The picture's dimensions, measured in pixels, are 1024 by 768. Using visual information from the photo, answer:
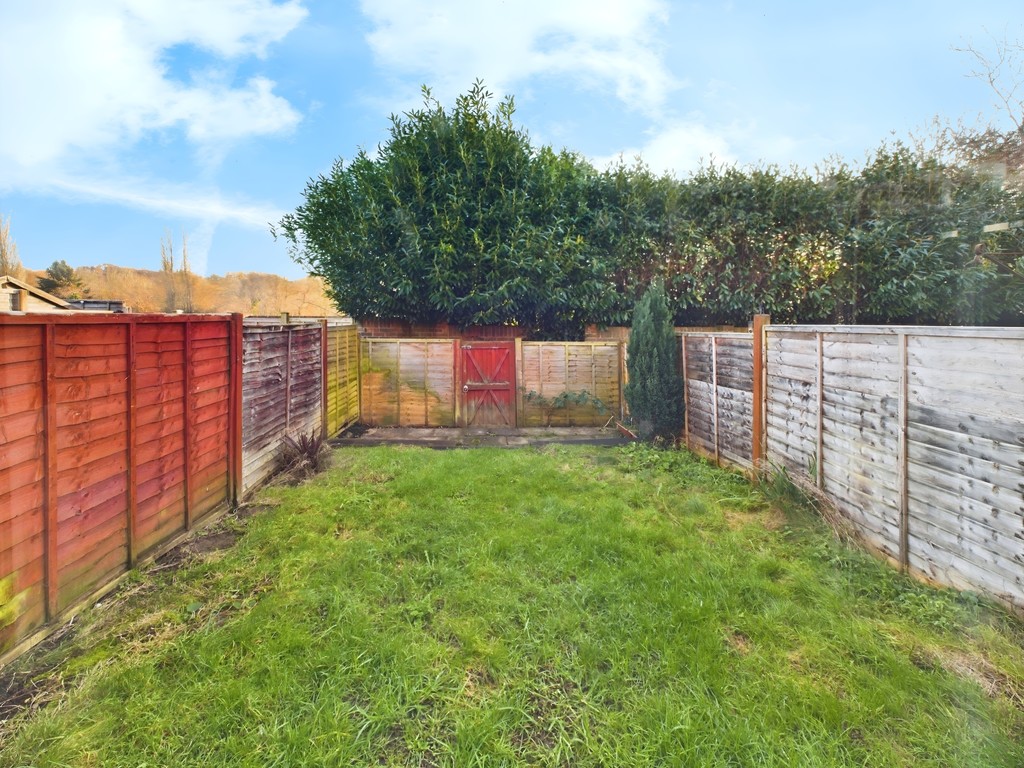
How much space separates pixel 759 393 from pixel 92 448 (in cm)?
574

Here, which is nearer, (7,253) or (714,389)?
(714,389)

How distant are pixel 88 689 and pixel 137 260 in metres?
30.4

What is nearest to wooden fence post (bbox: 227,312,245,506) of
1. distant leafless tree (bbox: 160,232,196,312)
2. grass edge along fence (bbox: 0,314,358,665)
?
grass edge along fence (bbox: 0,314,358,665)

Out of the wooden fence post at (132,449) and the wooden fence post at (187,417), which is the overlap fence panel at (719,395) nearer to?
the wooden fence post at (187,417)

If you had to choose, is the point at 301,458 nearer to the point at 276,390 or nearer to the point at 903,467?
the point at 276,390

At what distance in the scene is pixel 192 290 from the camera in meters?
27.6

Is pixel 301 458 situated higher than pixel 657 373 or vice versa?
pixel 657 373

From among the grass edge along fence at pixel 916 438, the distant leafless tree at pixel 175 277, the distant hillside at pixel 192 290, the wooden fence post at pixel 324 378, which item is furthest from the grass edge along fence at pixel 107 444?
the distant leafless tree at pixel 175 277

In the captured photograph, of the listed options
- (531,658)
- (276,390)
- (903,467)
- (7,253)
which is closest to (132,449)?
(276,390)

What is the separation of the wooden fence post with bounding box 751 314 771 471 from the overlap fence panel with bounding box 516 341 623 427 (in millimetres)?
3765

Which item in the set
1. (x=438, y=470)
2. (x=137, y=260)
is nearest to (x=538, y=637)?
(x=438, y=470)

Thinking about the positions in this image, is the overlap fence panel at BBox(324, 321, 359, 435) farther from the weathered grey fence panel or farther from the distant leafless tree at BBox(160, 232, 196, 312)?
the distant leafless tree at BBox(160, 232, 196, 312)

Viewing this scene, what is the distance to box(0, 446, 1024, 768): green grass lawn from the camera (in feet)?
5.65

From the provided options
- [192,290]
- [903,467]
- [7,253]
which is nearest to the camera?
[903,467]
